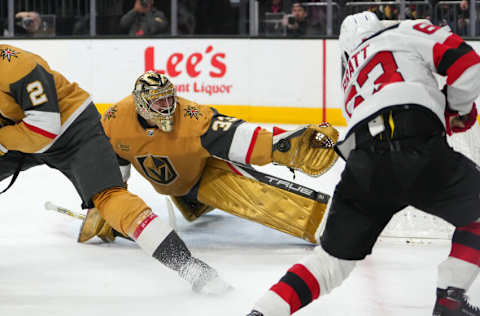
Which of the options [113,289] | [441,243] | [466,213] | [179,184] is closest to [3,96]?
[113,289]

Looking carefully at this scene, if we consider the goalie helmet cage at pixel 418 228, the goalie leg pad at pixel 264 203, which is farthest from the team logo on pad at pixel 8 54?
the goalie helmet cage at pixel 418 228

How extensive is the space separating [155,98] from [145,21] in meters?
4.67

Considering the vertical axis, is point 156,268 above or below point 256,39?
below

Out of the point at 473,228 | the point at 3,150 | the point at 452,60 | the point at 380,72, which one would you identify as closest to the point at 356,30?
the point at 380,72

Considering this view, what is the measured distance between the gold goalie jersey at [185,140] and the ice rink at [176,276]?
1.30 feet

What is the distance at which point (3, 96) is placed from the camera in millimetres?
2686

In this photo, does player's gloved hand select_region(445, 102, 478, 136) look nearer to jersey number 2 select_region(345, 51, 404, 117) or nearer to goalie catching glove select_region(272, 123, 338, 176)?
jersey number 2 select_region(345, 51, 404, 117)

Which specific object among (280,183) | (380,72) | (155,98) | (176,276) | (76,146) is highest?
(380,72)

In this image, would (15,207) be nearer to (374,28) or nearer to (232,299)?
(232,299)

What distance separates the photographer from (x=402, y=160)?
2004mm

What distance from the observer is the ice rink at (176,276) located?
2.61 metres

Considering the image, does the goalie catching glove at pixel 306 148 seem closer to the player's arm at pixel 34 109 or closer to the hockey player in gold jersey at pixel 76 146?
the hockey player in gold jersey at pixel 76 146

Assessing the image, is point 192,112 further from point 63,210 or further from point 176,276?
Result: point 63,210

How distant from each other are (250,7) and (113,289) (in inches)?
200
